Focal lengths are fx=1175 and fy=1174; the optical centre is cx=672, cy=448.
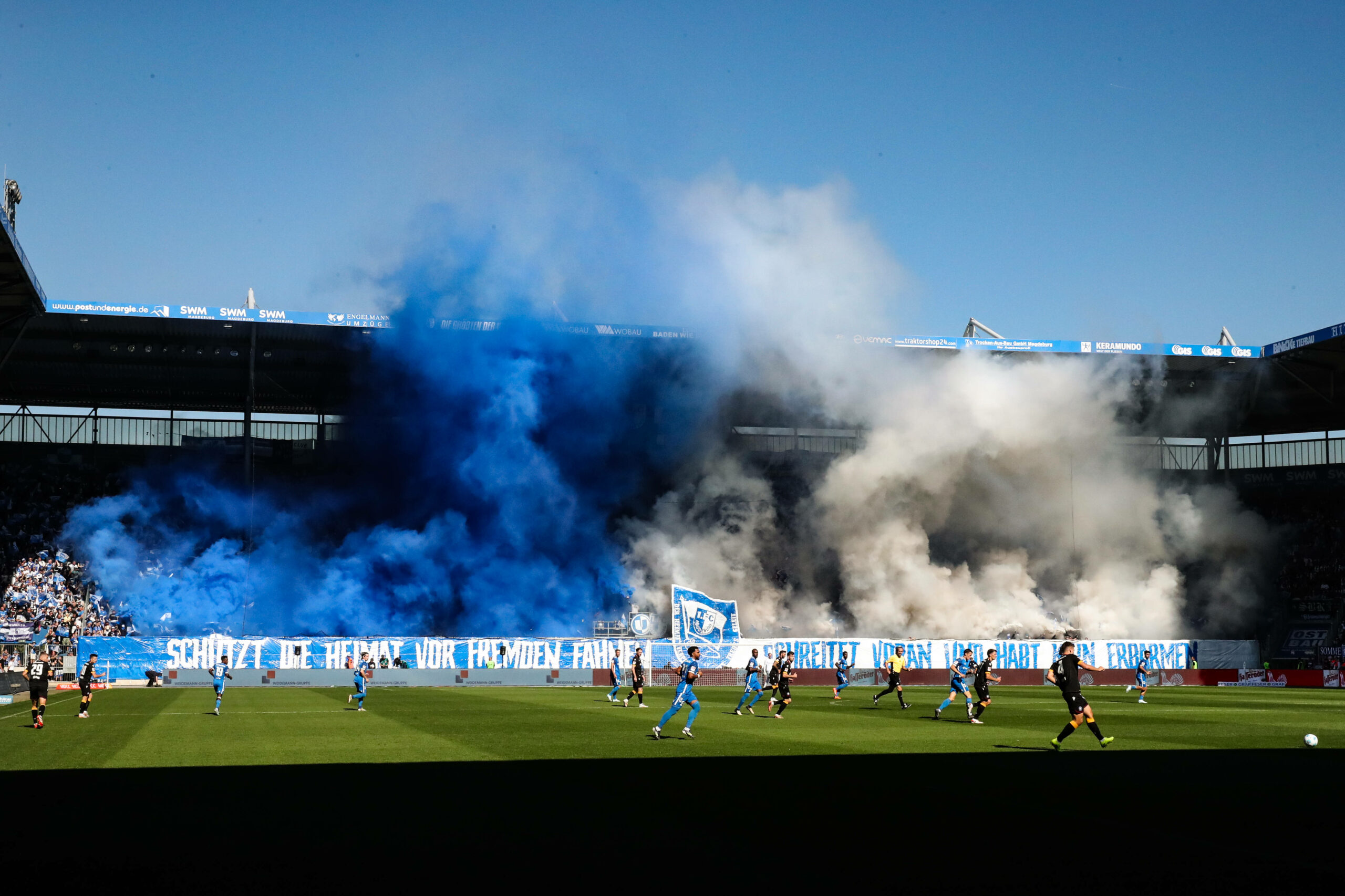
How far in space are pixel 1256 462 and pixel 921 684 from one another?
37476 mm

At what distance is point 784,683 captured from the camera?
108 ft

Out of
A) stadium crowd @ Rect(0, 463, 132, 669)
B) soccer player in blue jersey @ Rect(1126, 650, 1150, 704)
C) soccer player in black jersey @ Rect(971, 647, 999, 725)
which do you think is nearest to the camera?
soccer player in black jersey @ Rect(971, 647, 999, 725)

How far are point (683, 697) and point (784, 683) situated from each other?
9.42 m

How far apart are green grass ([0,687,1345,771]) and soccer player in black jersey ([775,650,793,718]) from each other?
1.87 ft

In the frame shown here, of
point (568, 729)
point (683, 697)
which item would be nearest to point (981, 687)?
point (683, 697)

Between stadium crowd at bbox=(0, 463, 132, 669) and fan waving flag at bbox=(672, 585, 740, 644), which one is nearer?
fan waving flag at bbox=(672, 585, 740, 644)

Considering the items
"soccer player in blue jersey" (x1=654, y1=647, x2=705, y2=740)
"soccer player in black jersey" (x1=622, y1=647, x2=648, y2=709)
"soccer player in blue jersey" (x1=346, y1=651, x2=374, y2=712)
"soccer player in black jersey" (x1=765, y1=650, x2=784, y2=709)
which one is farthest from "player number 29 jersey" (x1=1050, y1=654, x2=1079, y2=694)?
"soccer player in blue jersey" (x1=346, y1=651, x2=374, y2=712)

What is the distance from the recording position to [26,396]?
76250 mm

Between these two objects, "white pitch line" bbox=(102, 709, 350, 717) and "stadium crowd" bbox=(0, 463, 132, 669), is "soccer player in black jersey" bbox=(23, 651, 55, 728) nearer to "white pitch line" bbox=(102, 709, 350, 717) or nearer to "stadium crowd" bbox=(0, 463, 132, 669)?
"white pitch line" bbox=(102, 709, 350, 717)

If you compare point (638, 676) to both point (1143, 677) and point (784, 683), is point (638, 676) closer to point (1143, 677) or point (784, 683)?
point (784, 683)

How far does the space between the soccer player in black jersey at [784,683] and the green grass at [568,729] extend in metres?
0.57

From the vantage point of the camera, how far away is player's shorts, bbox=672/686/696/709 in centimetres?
2411

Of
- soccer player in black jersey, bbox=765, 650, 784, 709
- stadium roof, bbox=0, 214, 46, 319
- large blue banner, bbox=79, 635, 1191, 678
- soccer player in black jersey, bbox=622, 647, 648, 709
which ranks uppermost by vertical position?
stadium roof, bbox=0, 214, 46, 319

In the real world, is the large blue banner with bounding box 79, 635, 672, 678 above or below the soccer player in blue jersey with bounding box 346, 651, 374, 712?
below
